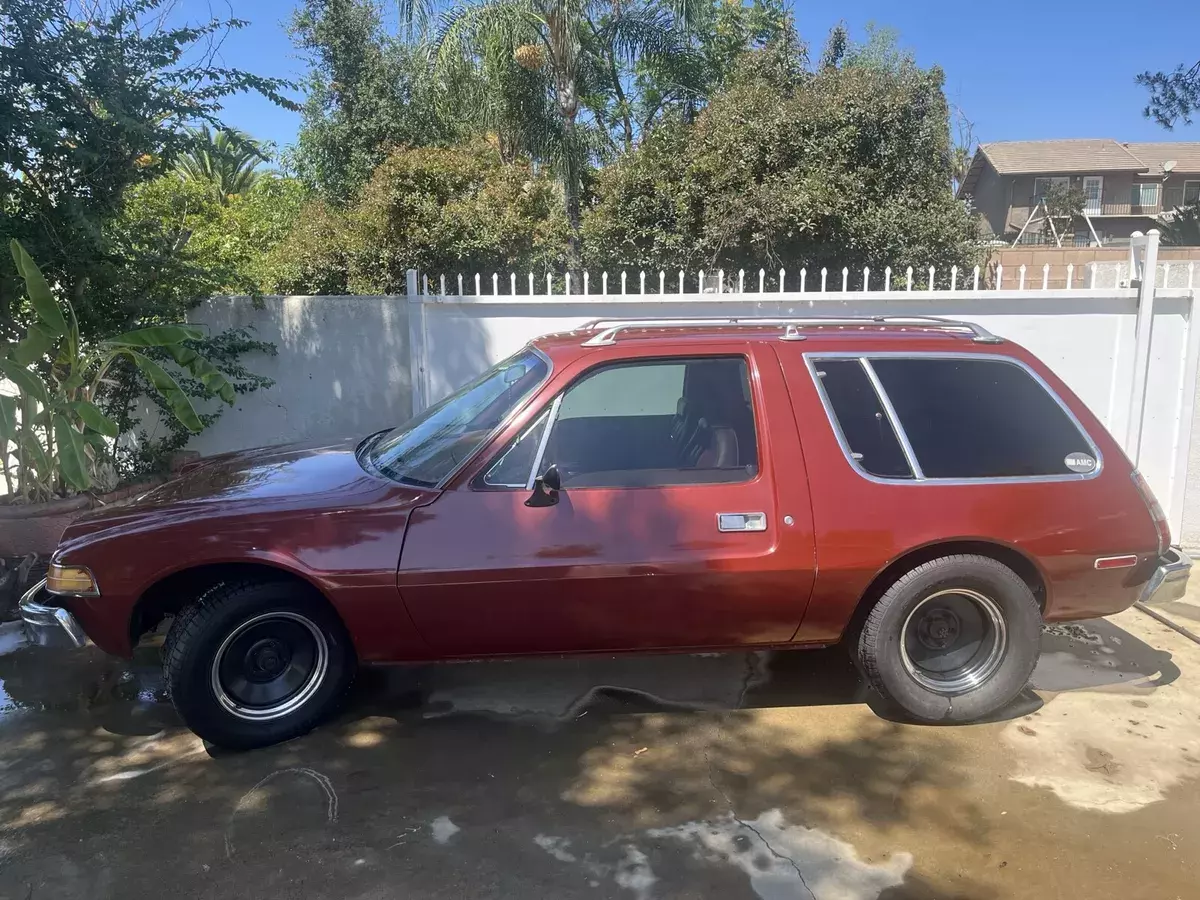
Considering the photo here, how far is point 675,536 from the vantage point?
12.0ft

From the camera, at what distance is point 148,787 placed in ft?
11.6

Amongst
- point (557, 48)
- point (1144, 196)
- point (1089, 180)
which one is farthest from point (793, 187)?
point (1144, 196)

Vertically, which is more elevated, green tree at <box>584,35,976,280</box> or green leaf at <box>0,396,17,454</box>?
green tree at <box>584,35,976,280</box>

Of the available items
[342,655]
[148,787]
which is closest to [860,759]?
[342,655]

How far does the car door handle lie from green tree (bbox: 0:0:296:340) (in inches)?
195

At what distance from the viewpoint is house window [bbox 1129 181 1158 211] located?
38906mm

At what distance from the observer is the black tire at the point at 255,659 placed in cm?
358

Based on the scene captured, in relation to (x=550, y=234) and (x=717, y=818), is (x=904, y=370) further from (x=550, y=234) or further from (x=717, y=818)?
(x=550, y=234)

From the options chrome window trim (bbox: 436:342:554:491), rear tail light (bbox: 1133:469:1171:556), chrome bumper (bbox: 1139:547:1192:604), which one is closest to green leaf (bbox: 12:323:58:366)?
chrome window trim (bbox: 436:342:554:491)

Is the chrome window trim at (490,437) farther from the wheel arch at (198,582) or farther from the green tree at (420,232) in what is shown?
the green tree at (420,232)

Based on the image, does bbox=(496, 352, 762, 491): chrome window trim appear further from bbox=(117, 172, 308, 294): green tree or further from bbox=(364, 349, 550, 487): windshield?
bbox=(117, 172, 308, 294): green tree

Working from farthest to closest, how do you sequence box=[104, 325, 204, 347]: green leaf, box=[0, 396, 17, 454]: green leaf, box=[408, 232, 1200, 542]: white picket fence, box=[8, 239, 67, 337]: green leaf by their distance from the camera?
1. box=[408, 232, 1200, 542]: white picket fence
2. box=[104, 325, 204, 347]: green leaf
3. box=[8, 239, 67, 337]: green leaf
4. box=[0, 396, 17, 454]: green leaf

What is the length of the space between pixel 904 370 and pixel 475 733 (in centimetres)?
255

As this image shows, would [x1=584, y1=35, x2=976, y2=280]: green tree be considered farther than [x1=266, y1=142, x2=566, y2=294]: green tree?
Yes
